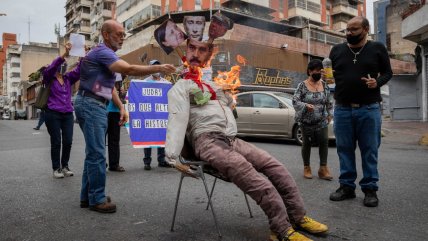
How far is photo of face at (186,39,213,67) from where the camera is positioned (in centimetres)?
383

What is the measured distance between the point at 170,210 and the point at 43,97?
9.96 ft

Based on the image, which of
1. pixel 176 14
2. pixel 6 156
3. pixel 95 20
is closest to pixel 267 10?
pixel 176 14

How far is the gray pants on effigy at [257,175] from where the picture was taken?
118 inches

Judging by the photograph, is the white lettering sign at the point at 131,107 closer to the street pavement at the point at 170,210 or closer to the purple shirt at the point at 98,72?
the street pavement at the point at 170,210

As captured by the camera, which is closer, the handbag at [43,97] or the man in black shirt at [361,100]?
the man in black shirt at [361,100]

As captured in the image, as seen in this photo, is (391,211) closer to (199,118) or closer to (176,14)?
(199,118)

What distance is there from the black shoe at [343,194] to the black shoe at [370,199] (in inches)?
8.9

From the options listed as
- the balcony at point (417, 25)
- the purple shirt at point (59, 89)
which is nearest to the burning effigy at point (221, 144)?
the purple shirt at point (59, 89)

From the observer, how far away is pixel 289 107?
11289mm

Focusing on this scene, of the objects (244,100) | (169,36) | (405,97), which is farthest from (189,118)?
(405,97)

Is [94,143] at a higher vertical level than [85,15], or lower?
lower

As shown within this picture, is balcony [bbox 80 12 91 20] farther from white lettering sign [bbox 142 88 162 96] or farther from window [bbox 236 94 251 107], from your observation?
white lettering sign [bbox 142 88 162 96]

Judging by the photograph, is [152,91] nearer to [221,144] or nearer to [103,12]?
[221,144]

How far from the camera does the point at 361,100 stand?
4.46m
